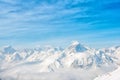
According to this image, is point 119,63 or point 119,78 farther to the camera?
point 119,63

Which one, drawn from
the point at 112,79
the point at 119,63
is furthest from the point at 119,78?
the point at 119,63

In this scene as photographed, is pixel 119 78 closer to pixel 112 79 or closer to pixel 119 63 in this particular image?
pixel 112 79

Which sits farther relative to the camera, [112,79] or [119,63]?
[119,63]
